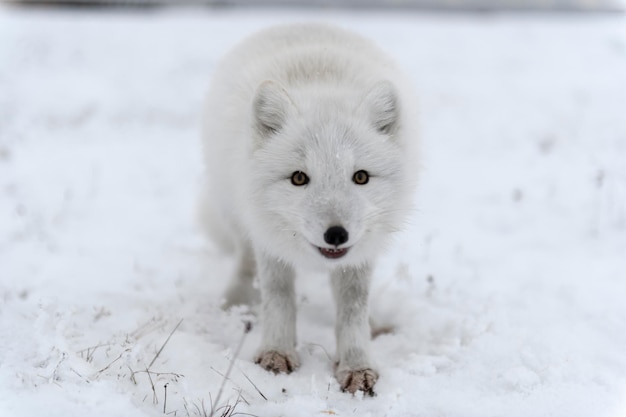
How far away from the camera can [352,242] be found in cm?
287

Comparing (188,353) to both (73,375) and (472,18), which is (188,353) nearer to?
(73,375)

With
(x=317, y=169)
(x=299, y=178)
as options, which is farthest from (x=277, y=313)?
(x=317, y=169)

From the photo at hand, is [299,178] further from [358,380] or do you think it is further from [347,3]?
[347,3]

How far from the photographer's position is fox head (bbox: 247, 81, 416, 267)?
2912 millimetres

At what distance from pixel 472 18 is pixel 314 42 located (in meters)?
17.8

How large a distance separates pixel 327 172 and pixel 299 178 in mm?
192

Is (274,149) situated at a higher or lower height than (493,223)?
higher

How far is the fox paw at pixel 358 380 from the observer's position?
3.18m

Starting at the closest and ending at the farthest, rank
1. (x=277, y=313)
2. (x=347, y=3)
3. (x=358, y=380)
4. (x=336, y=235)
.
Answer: (x=336, y=235)
(x=358, y=380)
(x=277, y=313)
(x=347, y=3)

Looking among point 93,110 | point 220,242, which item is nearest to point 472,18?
point 93,110

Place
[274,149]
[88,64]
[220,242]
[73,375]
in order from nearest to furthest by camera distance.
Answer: [73,375]
[274,149]
[220,242]
[88,64]

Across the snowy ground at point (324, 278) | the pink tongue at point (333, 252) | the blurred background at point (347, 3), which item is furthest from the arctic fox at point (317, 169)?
the blurred background at point (347, 3)

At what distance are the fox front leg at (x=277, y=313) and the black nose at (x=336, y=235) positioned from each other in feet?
2.86

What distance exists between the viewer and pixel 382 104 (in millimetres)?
3232
